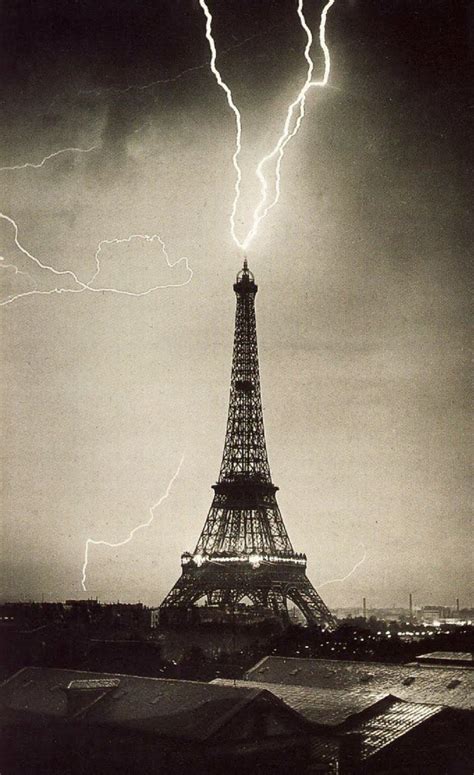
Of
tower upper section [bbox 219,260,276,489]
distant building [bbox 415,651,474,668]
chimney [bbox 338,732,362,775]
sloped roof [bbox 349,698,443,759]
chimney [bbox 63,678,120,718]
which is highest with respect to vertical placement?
tower upper section [bbox 219,260,276,489]

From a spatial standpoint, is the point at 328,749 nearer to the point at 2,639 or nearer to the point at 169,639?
the point at 2,639

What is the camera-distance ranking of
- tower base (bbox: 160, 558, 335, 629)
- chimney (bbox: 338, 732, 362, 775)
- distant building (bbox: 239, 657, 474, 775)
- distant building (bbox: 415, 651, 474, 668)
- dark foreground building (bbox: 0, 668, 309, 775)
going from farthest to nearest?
tower base (bbox: 160, 558, 335, 629) → distant building (bbox: 415, 651, 474, 668) → distant building (bbox: 239, 657, 474, 775) → chimney (bbox: 338, 732, 362, 775) → dark foreground building (bbox: 0, 668, 309, 775)

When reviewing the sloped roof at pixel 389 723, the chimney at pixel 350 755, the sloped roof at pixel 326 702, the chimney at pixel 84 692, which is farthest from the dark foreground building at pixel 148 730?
the sloped roof at pixel 326 702

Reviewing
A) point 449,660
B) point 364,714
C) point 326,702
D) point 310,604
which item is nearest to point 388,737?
point 364,714

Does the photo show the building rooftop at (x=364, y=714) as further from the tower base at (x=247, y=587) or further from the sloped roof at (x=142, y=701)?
the tower base at (x=247, y=587)

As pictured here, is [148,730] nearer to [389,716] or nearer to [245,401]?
[389,716]

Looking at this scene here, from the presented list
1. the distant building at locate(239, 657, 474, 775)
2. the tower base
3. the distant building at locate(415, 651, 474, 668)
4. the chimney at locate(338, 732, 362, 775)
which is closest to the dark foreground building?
the chimney at locate(338, 732, 362, 775)

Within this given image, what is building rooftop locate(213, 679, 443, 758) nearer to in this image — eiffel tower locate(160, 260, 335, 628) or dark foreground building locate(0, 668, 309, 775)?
dark foreground building locate(0, 668, 309, 775)

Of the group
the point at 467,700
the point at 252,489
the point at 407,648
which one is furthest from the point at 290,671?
the point at 252,489
